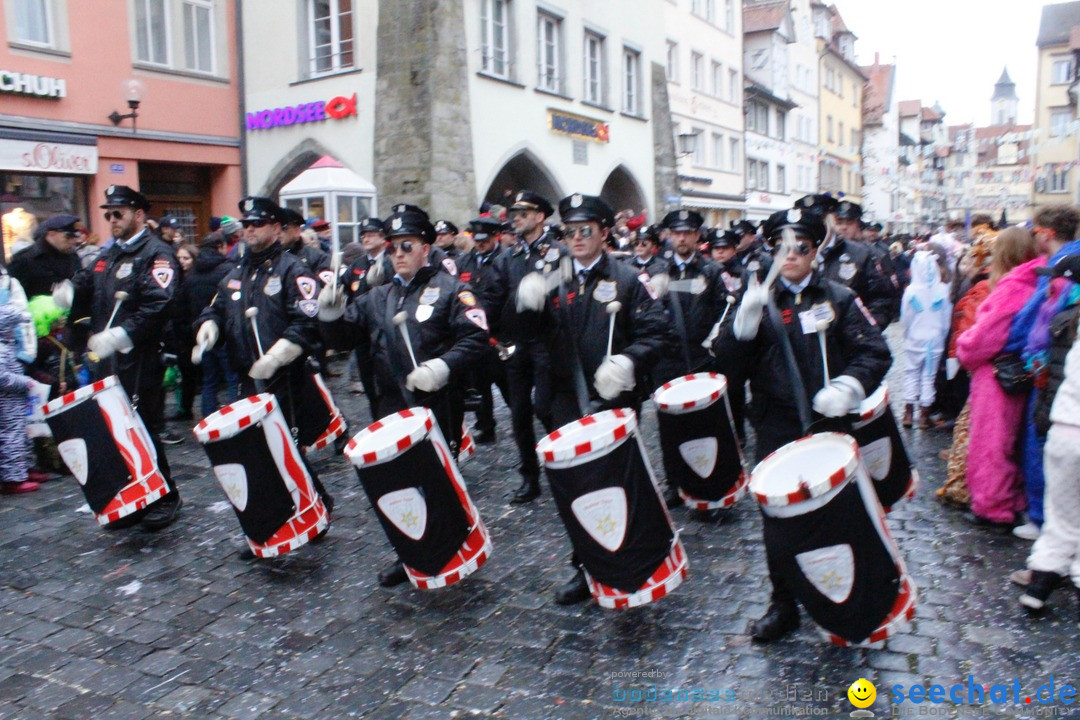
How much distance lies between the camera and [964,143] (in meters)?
19.9

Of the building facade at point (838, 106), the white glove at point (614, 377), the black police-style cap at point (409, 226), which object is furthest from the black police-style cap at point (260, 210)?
the building facade at point (838, 106)

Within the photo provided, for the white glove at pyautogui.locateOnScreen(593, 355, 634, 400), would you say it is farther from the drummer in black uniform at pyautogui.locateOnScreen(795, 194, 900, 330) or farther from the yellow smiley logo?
the drummer in black uniform at pyautogui.locateOnScreen(795, 194, 900, 330)

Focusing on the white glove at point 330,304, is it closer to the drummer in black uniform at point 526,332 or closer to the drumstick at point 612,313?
the drummer in black uniform at point 526,332

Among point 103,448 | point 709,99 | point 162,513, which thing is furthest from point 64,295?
point 709,99

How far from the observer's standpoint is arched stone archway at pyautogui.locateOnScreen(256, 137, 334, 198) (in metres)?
17.8

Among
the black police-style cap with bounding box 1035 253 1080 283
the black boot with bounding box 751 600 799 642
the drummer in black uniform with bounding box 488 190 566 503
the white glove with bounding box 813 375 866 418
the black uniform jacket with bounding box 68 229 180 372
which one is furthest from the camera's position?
the black uniform jacket with bounding box 68 229 180 372

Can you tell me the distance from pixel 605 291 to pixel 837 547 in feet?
6.43

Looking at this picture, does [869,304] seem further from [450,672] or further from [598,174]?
[598,174]

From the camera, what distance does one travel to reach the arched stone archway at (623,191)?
24.6m

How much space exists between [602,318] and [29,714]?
314 centimetres

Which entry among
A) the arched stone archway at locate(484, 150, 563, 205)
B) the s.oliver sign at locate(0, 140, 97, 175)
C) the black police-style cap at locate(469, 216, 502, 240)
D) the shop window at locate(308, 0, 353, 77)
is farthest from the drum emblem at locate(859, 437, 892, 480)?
the arched stone archway at locate(484, 150, 563, 205)

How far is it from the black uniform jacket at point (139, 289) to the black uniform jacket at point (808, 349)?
367cm

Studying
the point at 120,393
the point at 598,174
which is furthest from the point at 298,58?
the point at 120,393

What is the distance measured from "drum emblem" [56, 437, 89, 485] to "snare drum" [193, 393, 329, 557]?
38.7 inches
